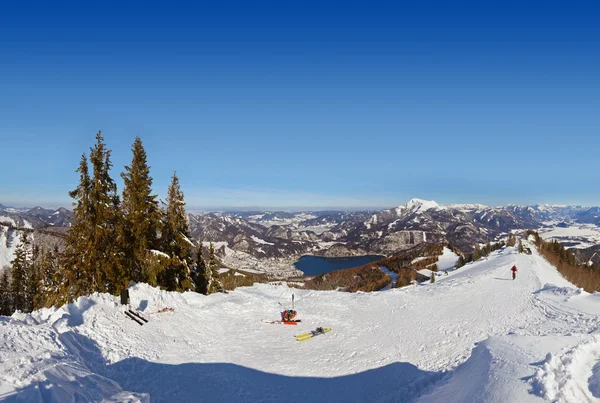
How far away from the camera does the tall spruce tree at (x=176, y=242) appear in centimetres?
3138

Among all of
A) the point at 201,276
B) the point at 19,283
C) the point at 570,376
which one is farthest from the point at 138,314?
the point at 19,283

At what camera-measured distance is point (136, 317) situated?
794 inches

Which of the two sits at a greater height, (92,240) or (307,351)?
(92,240)

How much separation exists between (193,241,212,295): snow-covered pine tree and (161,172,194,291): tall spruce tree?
13.9ft

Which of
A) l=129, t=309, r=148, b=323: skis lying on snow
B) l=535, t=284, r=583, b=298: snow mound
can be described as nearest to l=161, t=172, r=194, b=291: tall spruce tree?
l=129, t=309, r=148, b=323: skis lying on snow

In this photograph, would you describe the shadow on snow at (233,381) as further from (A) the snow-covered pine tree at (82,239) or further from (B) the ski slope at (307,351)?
(A) the snow-covered pine tree at (82,239)

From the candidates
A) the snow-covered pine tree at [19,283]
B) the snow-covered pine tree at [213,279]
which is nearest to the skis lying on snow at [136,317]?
the snow-covered pine tree at [213,279]

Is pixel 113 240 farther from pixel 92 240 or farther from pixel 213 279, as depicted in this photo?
pixel 213 279

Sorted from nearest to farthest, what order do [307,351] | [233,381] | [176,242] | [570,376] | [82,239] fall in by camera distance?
1. [570,376]
2. [233,381]
3. [307,351]
4. [82,239]
5. [176,242]

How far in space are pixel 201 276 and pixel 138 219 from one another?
14577 millimetres

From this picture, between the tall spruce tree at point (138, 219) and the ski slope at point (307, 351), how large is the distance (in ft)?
7.95

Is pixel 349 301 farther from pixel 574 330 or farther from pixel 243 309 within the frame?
pixel 574 330

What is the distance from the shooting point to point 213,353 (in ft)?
58.5

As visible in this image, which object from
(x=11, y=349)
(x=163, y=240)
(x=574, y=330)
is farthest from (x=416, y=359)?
(x=163, y=240)
